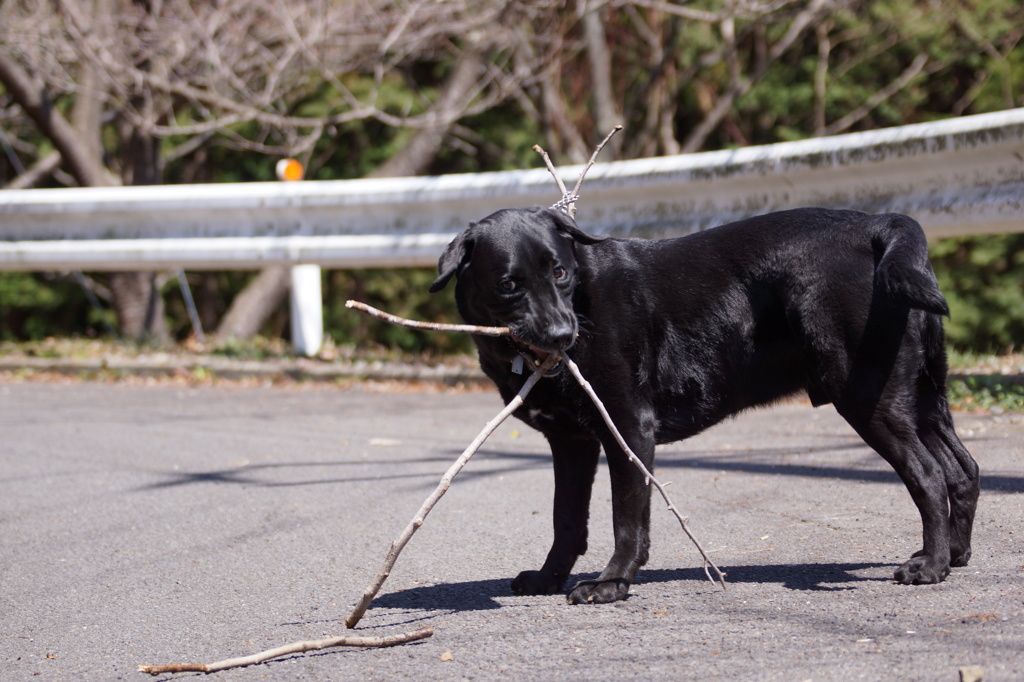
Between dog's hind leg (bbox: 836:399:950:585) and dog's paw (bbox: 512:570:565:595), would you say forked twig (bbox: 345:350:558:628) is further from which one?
dog's hind leg (bbox: 836:399:950:585)

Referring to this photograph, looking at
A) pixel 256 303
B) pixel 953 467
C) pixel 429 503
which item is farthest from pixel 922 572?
pixel 256 303

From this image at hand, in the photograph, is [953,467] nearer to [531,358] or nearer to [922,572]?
[922,572]

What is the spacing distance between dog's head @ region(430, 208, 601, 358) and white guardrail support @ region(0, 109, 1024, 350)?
10.00 feet

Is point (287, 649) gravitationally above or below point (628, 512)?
below

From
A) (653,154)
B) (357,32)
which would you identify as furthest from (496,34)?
(653,154)

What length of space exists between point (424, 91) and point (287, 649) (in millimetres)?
12522

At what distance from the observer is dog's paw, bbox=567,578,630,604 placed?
301 centimetres

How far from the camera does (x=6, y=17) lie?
31.9 ft

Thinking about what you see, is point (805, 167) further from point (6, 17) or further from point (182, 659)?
point (6, 17)

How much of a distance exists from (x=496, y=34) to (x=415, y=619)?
29.5 feet

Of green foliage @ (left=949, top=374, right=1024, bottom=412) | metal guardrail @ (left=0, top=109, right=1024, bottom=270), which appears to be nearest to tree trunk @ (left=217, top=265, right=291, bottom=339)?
metal guardrail @ (left=0, top=109, right=1024, bottom=270)

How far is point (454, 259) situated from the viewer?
325cm

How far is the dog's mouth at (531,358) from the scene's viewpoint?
310 cm

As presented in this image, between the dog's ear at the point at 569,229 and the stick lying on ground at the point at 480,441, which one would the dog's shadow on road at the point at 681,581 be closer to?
the stick lying on ground at the point at 480,441
